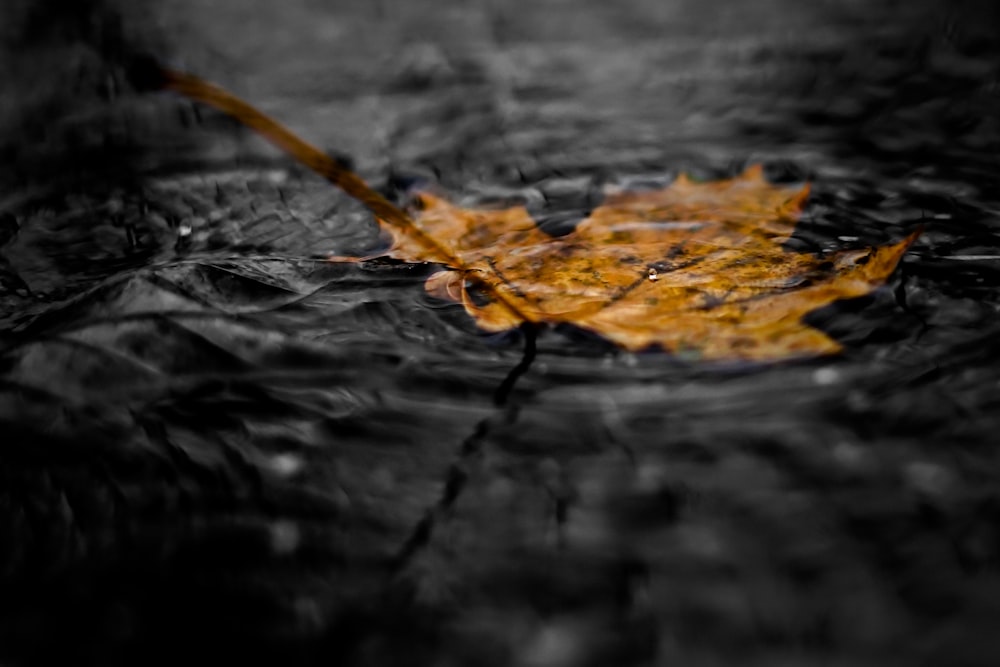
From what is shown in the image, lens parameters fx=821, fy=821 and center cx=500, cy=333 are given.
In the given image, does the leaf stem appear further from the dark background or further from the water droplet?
the water droplet

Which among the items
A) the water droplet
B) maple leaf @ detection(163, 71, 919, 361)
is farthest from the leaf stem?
the water droplet

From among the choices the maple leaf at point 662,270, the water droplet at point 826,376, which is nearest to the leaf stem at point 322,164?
the maple leaf at point 662,270

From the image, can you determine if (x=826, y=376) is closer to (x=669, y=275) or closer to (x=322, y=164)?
(x=669, y=275)

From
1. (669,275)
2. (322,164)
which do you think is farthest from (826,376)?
(322,164)

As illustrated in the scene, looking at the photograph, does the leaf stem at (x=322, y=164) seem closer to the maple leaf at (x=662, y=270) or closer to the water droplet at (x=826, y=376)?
the maple leaf at (x=662, y=270)

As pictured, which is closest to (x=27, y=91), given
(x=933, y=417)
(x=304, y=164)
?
(x=304, y=164)

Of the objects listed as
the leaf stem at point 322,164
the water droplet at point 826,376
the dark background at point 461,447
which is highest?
the leaf stem at point 322,164

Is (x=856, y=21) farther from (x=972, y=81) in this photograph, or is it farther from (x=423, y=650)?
(x=423, y=650)
